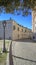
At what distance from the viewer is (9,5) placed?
1511 mm

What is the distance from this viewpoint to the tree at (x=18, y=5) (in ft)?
4.76

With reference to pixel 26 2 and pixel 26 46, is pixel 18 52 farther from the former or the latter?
pixel 26 2

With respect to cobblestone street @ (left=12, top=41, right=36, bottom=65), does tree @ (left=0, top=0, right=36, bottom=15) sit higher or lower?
higher

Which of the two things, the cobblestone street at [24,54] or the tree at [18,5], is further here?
the tree at [18,5]

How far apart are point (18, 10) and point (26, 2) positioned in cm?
17

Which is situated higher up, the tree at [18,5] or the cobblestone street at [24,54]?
the tree at [18,5]

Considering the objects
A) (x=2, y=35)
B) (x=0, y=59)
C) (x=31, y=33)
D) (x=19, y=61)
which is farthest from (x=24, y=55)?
(x=2, y=35)

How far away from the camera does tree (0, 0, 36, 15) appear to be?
1.45 metres

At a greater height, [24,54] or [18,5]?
[18,5]

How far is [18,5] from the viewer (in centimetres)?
149

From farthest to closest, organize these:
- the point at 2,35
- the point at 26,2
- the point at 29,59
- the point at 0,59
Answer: the point at 2,35 < the point at 0,59 < the point at 26,2 < the point at 29,59

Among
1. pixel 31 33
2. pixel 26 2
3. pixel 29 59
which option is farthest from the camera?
pixel 31 33

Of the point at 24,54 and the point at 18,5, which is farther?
the point at 18,5

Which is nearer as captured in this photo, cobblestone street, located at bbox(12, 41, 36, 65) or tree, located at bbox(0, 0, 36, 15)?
cobblestone street, located at bbox(12, 41, 36, 65)
